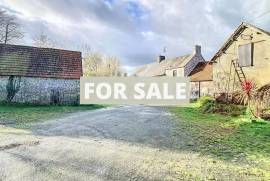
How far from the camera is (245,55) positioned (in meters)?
22.2

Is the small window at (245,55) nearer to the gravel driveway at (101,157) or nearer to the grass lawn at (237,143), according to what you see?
the grass lawn at (237,143)

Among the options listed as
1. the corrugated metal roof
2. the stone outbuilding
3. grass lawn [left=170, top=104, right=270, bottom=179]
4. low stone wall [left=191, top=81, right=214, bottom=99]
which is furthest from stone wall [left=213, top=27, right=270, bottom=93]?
the corrugated metal roof

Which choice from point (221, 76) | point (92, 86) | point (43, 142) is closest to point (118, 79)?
point (92, 86)

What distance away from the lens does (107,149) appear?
7.86 m

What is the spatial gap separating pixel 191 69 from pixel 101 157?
3560 centimetres

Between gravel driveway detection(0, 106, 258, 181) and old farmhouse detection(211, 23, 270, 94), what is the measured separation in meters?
13.3

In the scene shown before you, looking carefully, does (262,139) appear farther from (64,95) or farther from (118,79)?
(118,79)

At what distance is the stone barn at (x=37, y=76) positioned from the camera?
2267 centimetres

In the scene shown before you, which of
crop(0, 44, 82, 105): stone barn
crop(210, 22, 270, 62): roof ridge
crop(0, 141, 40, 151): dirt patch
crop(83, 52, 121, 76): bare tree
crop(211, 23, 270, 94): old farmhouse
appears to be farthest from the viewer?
crop(83, 52, 121, 76): bare tree

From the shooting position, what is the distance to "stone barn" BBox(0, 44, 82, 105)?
22667 millimetres

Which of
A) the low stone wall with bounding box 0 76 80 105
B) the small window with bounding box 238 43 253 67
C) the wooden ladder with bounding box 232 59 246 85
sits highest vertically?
the small window with bounding box 238 43 253 67

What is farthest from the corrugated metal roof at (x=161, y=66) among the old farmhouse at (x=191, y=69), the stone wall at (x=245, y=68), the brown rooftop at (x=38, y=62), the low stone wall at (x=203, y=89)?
the brown rooftop at (x=38, y=62)

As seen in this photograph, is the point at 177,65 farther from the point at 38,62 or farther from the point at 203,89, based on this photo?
the point at 38,62

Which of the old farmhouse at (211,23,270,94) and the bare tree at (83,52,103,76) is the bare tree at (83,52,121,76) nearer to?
the bare tree at (83,52,103,76)
